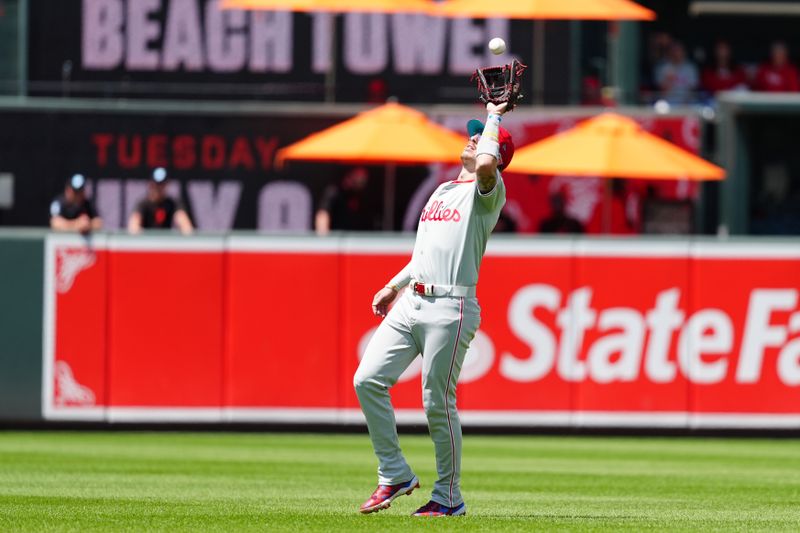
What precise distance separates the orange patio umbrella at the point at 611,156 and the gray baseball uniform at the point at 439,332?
930cm

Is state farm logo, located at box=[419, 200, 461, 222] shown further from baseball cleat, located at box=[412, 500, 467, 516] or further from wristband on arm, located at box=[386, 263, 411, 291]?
baseball cleat, located at box=[412, 500, 467, 516]

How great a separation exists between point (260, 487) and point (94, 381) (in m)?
5.71

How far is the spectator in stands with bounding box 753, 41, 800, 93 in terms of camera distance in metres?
21.6

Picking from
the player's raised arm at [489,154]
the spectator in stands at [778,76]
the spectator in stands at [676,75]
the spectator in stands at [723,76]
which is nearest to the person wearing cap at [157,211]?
the spectator in stands at [676,75]

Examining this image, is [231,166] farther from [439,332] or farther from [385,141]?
[439,332]

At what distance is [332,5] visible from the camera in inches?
738

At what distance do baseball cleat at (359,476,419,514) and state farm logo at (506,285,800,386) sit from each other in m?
7.70

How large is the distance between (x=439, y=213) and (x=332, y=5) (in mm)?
10596

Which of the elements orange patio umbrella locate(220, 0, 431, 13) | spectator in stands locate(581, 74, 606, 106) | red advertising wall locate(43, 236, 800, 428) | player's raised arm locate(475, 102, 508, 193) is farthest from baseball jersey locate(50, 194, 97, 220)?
player's raised arm locate(475, 102, 508, 193)

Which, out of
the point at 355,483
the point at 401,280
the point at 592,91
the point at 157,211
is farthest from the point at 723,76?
the point at 401,280

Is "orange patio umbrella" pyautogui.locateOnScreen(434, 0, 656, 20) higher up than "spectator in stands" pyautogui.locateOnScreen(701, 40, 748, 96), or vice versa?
"orange patio umbrella" pyautogui.locateOnScreen(434, 0, 656, 20)

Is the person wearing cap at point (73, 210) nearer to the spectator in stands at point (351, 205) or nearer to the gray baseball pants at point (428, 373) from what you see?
the spectator in stands at point (351, 205)

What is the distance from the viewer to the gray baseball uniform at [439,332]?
8477 mm

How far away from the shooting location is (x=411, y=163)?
19906 millimetres
